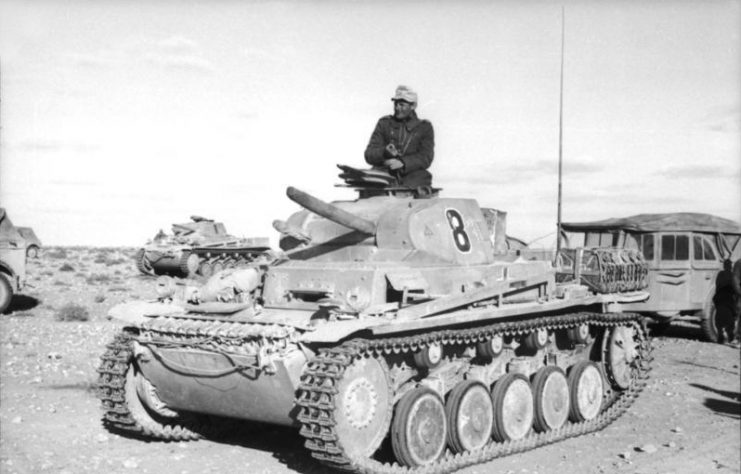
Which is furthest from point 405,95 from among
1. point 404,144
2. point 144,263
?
point 144,263

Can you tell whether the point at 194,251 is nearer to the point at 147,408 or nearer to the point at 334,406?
the point at 147,408

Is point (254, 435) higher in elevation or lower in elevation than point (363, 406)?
lower

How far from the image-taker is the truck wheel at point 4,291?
20.4 meters

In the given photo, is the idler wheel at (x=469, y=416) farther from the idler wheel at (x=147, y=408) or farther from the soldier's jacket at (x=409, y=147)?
the idler wheel at (x=147, y=408)

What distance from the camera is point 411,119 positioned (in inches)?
431

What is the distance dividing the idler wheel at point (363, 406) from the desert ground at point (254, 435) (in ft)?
2.80

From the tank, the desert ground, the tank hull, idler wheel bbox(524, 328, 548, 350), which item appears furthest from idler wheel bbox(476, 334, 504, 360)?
the tank

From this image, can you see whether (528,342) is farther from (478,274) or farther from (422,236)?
(422,236)

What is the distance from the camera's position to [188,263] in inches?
1113

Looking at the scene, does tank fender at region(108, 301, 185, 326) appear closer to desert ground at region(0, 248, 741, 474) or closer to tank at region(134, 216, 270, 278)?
desert ground at region(0, 248, 741, 474)

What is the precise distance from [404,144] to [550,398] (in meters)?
3.76

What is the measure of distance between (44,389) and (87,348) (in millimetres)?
3783

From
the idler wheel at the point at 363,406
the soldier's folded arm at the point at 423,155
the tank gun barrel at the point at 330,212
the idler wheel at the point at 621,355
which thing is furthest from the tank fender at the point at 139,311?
the idler wheel at the point at 621,355

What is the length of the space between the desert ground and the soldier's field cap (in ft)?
14.7
